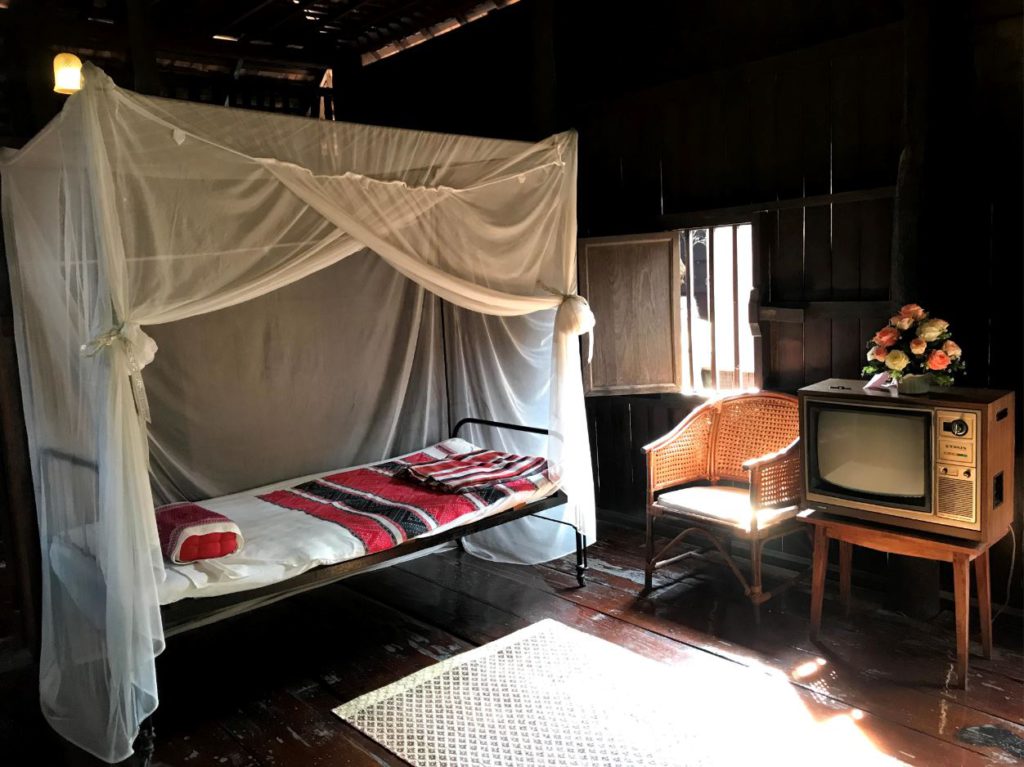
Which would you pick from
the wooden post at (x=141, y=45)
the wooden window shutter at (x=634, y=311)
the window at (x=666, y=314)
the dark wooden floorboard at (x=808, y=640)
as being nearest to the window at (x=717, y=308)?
the window at (x=666, y=314)

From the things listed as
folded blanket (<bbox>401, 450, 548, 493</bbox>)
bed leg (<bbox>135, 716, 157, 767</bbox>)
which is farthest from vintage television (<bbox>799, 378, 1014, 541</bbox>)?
bed leg (<bbox>135, 716, 157, 767</bbox>)

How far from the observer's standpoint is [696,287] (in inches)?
183

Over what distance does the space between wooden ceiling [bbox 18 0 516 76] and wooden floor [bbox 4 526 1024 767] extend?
3.19 metres

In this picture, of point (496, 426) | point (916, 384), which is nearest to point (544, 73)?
point (496, 426)

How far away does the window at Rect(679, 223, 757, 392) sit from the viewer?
173 inches

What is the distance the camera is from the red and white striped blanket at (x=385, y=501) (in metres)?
3.54

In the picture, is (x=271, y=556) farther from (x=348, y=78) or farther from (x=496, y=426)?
(x=348, y=78)

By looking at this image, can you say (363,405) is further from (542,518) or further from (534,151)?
(534,151)

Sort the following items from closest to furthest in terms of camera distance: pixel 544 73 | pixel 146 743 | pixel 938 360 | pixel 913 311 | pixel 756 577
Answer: pixel 146 743
pixel 938 360
pixel 913 311
pixel 756 577
pixel 544 73

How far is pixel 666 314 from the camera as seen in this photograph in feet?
15.1

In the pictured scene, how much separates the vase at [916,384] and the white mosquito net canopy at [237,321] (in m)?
1.48

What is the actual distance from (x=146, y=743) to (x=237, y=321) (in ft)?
6.58

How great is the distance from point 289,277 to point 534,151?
1.37 m

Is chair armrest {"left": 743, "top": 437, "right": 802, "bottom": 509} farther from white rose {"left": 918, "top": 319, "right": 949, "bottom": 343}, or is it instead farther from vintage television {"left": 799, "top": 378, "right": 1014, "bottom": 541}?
white rose {"left": 918, "top": 319, "right": 949, "bottom": 343}
